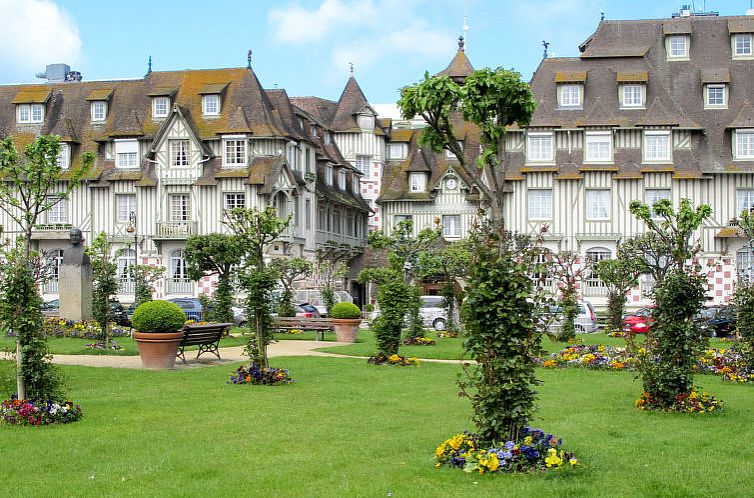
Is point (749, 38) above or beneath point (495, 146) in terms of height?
above

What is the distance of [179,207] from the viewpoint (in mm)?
48781

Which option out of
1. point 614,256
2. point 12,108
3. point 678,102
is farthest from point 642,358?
point 12,108

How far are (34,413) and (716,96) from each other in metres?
42.3

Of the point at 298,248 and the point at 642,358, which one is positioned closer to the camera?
the point at 642,358

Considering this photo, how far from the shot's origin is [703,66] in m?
49.1

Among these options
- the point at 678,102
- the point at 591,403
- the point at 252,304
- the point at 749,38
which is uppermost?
the point at 749,38

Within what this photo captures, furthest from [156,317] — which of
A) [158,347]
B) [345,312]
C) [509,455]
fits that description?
A: [345,312]

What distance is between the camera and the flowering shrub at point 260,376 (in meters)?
17.6

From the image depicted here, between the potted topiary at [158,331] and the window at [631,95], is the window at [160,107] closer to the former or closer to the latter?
the window at [631,95]

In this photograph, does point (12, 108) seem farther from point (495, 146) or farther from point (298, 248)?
point (495, 146)

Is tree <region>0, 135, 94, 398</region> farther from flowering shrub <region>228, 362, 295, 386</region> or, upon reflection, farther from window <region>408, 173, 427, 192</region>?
window <region>408, 173, 427, 192</region>

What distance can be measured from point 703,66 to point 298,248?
22332 millimetres

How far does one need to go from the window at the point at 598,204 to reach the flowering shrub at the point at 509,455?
123 feet

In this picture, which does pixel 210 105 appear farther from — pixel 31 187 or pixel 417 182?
pixel 31 187
